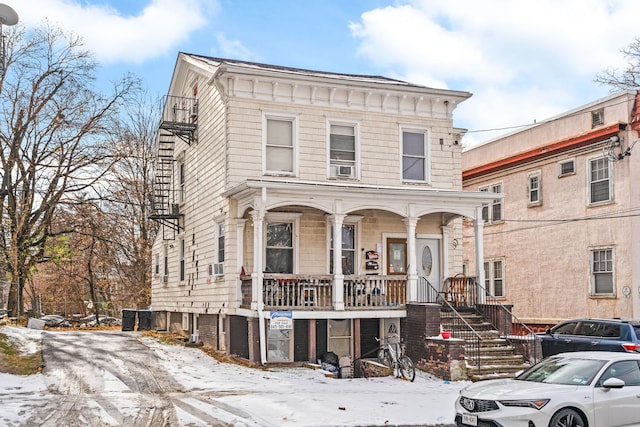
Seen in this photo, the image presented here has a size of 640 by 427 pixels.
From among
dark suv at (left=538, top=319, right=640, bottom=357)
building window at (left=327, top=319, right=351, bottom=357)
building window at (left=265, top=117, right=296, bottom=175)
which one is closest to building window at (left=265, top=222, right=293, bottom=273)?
building window at (left=265, top=117, right=296, bottom=175)

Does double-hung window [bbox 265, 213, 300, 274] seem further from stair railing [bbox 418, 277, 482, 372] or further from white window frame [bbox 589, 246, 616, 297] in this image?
white window frame [bbox 589, 246, 616, 297]

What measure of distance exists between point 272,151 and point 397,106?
428 cm

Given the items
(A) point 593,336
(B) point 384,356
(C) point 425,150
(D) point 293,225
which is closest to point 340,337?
(B) point 384,356

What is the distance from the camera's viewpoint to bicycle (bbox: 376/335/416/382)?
16734 mm

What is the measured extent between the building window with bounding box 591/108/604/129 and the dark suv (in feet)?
30.0

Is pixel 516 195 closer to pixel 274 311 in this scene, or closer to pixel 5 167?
pixel 274 311

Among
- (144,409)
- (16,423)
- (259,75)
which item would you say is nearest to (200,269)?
(259,75)

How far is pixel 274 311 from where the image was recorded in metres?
18.0

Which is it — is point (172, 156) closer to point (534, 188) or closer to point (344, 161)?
point (344, 161)

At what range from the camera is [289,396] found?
46.0 ft

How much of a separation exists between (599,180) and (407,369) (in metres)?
12.1

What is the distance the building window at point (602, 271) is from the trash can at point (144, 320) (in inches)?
709

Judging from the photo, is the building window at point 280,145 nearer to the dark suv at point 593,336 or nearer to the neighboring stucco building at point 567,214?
the dark suv at point 593,336

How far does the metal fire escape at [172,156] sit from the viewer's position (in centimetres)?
2433
